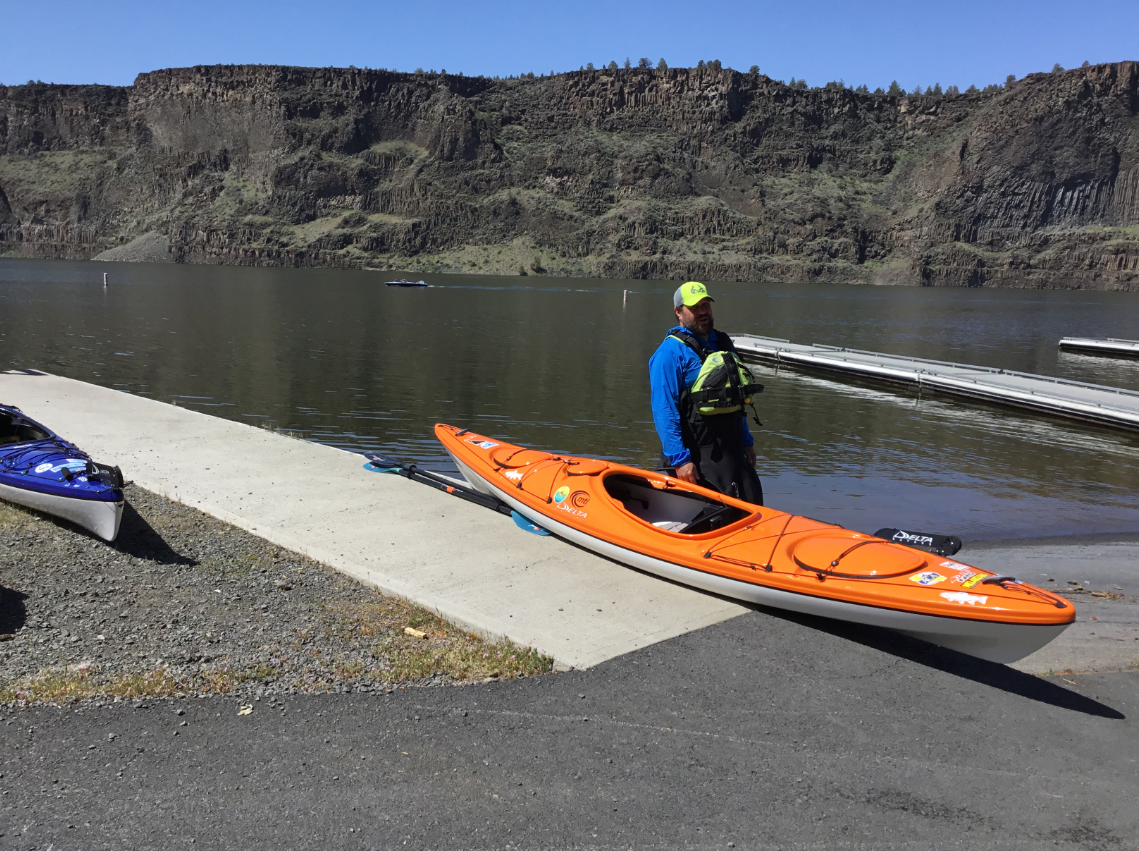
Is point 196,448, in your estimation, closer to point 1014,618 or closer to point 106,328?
point 1014,618

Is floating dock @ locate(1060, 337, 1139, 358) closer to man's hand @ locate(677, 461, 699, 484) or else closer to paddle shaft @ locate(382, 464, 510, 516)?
paddle shaft @ locate(382, 464, 510, 516)

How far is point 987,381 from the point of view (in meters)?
25.0

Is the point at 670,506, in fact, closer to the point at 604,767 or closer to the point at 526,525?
the point at 526,525

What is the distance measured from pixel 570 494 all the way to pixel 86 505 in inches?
154

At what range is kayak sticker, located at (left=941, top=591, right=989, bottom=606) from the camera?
548 cm

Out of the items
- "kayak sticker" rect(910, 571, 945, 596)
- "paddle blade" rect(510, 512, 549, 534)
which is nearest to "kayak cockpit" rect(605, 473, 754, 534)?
"paddle blade" rect(510, 512, 549, 534)

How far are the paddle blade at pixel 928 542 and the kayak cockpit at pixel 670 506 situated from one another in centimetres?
108

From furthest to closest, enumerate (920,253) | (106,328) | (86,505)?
(920,253), (106,328), (86,505)

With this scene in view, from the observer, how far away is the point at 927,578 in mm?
5840

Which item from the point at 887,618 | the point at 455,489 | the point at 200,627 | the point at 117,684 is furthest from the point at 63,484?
the point at 887,618

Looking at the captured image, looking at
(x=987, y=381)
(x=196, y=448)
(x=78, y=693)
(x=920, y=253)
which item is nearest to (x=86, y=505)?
(x=78, y=693)

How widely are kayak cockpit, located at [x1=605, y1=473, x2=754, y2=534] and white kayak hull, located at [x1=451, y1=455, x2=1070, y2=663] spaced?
413mm

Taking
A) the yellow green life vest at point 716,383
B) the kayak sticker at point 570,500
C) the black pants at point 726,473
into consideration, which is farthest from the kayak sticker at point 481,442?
the yellow green life vest at point 716,383

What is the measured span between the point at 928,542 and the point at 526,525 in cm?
350
